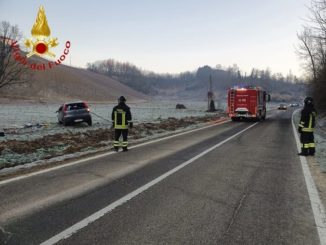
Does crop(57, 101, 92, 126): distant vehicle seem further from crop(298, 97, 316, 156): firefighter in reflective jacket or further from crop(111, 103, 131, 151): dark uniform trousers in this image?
crop(298, 97, 316, 156): firefighter in reflective jacket

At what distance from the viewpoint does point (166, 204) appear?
6.28 m

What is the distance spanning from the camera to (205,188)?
24.6 ft

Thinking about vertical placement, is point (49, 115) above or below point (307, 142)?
below

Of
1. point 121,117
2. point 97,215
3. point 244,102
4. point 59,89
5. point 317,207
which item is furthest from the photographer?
point 59,89

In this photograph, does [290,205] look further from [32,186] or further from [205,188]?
[32,186]

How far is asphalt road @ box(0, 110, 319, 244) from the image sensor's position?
4.84 meters

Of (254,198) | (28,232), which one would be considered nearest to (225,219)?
(254,198)

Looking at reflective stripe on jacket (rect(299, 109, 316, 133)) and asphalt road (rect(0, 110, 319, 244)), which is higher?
reflective stripe on jacket (rect(299, 109, 316, 133))

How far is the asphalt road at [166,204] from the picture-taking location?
484 cm

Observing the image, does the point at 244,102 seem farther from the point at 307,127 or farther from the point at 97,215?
the point at 97,215

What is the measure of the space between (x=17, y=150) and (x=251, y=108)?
23.4 meters

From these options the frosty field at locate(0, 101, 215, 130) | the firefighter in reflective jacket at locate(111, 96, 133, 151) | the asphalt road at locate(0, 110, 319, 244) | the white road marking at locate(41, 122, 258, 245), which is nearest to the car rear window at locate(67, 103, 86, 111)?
the frosty field at locate(0, 101, 215, 130)

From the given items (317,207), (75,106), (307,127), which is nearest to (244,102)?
(75,106)

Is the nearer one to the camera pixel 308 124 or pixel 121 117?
pixel 308 124
